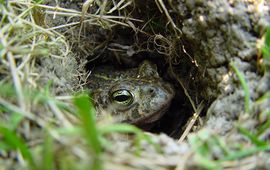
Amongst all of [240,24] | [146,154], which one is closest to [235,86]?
[240,24]

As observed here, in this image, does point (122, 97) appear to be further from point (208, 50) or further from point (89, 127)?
point (89, 127)

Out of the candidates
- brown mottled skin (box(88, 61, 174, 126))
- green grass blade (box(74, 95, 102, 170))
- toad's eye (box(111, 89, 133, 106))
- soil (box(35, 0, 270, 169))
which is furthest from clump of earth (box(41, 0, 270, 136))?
green grass blade (box(74, 95, 102, 170))

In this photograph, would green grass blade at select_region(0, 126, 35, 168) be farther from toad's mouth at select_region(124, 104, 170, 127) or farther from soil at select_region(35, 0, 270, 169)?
toad's mouth at select_region(124, 104, 170, 127)

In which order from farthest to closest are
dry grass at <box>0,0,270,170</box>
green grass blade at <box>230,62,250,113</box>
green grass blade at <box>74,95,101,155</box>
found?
green grass blade at <box>230,62,250,113</box> < dry grass at <box>0,0,270,170</box> < green grass blade at <box>74,95,101,155</box>

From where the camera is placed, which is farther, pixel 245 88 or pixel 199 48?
pixel 199 48

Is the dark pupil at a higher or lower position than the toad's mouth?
higher

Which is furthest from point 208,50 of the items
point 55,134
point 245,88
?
point 55,134

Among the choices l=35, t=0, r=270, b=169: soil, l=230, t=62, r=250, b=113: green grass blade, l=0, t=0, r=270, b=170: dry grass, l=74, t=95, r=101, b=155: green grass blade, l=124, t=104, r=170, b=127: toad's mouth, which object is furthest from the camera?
l=124, t=104, r=170, b=127: toad's mouth

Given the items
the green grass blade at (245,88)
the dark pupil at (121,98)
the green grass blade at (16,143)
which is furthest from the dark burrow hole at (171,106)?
the green grass blade at (16,143)
